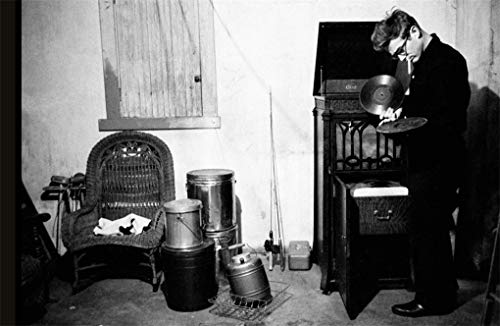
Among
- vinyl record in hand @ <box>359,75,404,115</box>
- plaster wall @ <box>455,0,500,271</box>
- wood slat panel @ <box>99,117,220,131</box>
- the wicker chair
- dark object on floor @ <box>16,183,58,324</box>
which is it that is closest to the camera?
dark object on floor @ <box>16,183,58,324</box>

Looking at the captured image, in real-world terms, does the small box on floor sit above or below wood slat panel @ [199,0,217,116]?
below

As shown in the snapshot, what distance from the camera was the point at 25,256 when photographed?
3.91 m

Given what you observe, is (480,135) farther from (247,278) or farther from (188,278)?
(188,278)

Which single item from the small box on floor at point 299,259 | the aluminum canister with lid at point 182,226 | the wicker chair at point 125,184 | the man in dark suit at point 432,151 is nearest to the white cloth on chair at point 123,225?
the wicker chair at point 125,184

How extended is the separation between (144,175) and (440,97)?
10.5 feet

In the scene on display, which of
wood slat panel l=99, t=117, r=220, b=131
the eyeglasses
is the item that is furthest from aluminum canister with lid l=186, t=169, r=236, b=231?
the eyeglasses

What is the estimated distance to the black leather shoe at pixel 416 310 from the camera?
378 centimetres

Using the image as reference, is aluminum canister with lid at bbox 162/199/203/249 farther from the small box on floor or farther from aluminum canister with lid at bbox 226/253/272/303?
the small box on floor

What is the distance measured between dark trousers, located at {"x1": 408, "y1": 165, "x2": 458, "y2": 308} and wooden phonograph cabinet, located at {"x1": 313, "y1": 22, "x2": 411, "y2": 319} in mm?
415

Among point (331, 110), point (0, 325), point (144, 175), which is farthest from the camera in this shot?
point (144, 175)

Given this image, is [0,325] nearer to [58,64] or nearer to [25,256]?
[25,256]

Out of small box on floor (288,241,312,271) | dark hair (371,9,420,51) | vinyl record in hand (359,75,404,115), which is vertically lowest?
small box on floor (288,241,312,271)

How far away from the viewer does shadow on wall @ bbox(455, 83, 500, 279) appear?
4430 millimetres

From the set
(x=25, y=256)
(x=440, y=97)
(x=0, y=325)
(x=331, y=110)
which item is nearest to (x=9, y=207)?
(x=0, y=325)
